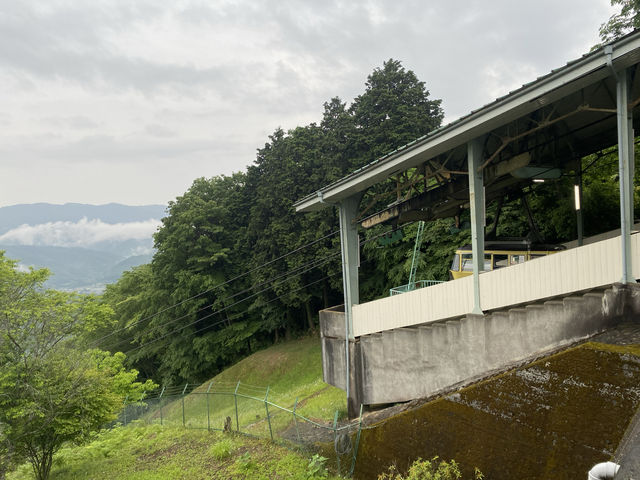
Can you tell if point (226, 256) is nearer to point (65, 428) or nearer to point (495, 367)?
point (65, 428)

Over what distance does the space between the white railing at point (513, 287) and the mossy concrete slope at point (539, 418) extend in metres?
1.87

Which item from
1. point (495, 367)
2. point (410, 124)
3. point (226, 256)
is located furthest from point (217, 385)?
point (495, 367)

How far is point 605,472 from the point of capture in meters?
3.70

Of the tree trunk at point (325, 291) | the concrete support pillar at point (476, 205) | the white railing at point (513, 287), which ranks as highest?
the concrete support pillar at point (476, 205)

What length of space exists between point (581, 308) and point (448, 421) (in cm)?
279

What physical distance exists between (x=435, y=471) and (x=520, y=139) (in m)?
7.88

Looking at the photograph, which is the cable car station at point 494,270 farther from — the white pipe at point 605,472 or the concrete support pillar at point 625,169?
the white pipe at point 605,472

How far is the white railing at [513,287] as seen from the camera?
6.73 metres

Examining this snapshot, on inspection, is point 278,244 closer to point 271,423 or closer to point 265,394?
point 265,394

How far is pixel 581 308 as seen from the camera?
676 cm

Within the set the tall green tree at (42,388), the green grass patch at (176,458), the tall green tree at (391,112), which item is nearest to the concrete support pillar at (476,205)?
the green grass patch at (176,458)

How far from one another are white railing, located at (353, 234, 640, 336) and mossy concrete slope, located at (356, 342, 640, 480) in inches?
73.5

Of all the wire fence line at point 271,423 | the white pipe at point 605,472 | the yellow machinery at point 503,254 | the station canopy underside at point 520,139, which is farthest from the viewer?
the yellow machinery at point 503,254

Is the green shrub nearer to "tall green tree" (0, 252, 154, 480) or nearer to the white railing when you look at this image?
the white railing
